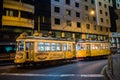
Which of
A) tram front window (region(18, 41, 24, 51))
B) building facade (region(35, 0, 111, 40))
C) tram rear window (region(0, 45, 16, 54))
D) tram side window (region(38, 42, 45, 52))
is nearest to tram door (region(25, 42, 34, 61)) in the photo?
tram front window (region(18, 41, 24, 51))

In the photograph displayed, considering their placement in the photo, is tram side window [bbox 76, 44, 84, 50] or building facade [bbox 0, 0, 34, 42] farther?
building facade [bbox 0, 0, 34, 42]

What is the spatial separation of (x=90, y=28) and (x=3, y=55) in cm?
2568

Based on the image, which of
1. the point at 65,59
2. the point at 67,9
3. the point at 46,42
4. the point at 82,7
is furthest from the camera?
the point at 82,7

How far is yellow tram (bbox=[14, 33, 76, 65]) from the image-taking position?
694 inches

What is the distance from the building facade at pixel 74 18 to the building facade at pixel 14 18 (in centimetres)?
209

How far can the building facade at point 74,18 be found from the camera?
34547mm

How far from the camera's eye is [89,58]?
27.8 meters

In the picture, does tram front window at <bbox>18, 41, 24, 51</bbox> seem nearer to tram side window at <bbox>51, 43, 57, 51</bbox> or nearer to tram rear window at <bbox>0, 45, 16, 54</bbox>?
tram side window at <bbox>51, 43, 57, 51</bbox>

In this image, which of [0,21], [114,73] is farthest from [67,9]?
[114,73]

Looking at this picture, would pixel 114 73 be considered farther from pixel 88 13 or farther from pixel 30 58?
pixel 88 13

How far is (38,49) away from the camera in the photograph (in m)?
→ 18.7

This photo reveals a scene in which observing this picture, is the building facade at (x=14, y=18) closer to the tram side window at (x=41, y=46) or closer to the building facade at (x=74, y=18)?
the building facade at (x=74, y=18)

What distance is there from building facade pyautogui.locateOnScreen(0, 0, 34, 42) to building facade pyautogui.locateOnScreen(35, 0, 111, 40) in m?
2.09

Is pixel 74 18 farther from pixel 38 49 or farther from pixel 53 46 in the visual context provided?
pixel 38 49
